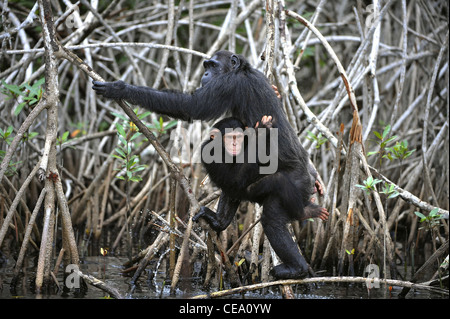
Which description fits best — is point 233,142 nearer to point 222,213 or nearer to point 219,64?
point 222,213

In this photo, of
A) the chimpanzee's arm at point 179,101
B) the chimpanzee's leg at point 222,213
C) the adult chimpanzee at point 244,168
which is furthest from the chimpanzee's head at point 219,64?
the chimpanzee's leg at point 222,213

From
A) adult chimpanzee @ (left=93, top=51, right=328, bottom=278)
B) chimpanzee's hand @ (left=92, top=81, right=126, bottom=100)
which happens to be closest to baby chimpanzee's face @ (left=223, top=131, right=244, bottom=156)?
adult chimpanzee @ (left=93, top=51, right=328, bottom=278)

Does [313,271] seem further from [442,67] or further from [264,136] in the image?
[442,67]

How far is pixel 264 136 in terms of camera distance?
4559 mm

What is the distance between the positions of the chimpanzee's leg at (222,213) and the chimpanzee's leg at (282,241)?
1.80 ft

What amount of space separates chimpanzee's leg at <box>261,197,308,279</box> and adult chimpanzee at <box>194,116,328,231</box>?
0.25 feet

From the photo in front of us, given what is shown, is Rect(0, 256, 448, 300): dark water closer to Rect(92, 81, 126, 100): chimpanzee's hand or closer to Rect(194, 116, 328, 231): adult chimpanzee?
Rect(194, 116, 328, 231): adult chimpanzee

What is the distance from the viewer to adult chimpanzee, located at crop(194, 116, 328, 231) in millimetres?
4504

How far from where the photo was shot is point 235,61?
508 centimetres

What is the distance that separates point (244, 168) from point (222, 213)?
2.14 ft

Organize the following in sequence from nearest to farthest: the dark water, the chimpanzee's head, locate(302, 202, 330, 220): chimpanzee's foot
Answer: locate(302, 202, 330, 220): chimpanzee's foot < the dark water < the chimpanzee's head

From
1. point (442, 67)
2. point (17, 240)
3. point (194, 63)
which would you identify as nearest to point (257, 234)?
point (17, 240)

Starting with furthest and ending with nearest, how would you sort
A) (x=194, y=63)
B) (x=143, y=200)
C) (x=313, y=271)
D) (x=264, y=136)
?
(x=194, y=63), (x=143, y=200), (x=313, y=271), (x=264, y=136)
